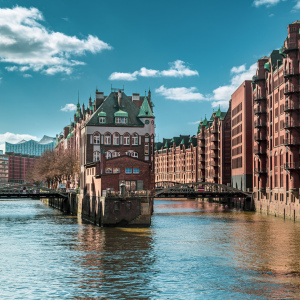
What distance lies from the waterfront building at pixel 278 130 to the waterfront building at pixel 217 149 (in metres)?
35.6

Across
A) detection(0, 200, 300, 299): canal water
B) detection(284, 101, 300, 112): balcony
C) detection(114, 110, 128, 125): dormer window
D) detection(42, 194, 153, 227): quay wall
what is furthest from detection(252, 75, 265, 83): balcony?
detection(42, 194, 153, 227): quay wall

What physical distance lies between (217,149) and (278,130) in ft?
201

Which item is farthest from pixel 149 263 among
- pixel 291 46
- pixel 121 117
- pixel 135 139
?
pixel 121 117

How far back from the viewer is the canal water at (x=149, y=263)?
30.2m

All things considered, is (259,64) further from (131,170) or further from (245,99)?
(131,170)

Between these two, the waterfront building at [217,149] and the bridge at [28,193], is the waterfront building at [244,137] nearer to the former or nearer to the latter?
the waterfront building at [217,149]

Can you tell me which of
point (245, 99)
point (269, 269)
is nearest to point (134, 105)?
point (245, 99)

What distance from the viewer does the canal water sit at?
30.2 meters

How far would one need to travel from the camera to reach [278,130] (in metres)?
90.6

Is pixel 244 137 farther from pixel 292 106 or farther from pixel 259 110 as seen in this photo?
pixel 292 106

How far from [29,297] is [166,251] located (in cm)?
1756

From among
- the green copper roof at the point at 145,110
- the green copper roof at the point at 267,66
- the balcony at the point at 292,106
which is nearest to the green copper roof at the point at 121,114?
the green copper roof at the point at 145,110

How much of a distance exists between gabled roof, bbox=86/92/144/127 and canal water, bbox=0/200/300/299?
151 ft

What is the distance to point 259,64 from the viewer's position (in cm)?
10212
